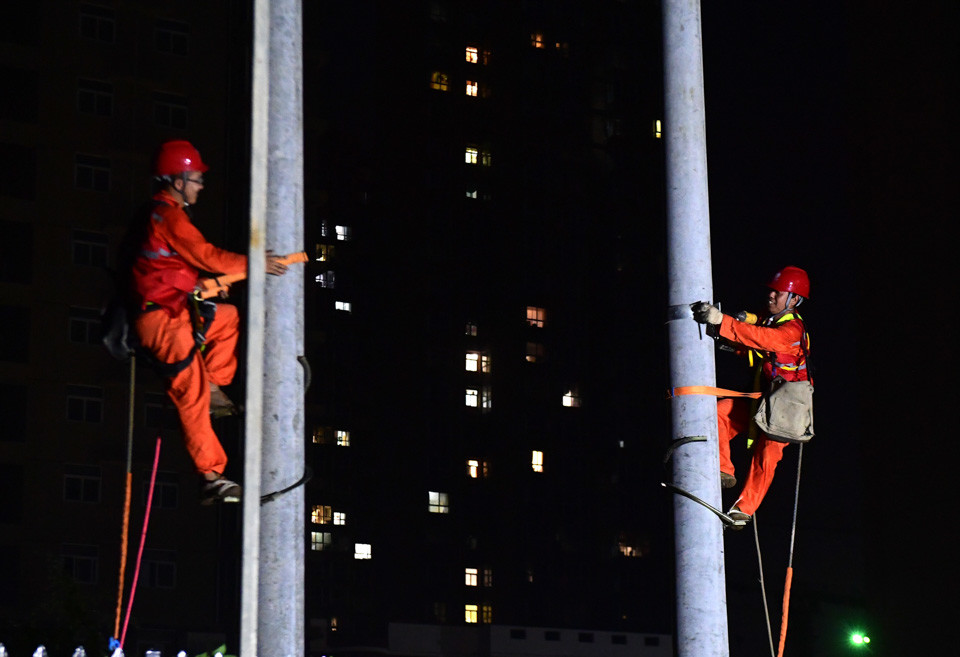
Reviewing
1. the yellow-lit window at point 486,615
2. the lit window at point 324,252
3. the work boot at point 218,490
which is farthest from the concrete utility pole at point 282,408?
the lit window at point 324,252

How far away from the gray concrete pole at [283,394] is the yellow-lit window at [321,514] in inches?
3197

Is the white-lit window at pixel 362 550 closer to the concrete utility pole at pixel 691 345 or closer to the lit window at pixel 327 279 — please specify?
the lit window at pixel 327 279

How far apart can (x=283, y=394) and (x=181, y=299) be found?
91.9 inches

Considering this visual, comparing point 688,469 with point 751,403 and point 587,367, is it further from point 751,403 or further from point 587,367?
point 587,367

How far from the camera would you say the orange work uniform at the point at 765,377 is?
9.82m

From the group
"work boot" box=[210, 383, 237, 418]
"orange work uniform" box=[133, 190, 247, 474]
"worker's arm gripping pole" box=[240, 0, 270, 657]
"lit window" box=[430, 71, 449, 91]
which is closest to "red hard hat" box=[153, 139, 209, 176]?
"orange work uniform" box=[133, 190, 247, 474]

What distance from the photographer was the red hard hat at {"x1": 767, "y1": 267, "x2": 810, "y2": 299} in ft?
33.6

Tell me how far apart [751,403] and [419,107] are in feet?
283

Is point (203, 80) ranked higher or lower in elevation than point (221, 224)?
higher

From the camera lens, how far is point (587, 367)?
92.9 m

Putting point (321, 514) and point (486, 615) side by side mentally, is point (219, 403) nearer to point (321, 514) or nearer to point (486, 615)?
point (486, 615)

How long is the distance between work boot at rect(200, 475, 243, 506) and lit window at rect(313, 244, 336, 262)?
8161 cm

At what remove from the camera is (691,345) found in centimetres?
697

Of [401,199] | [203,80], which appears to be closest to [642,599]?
[401,199]
